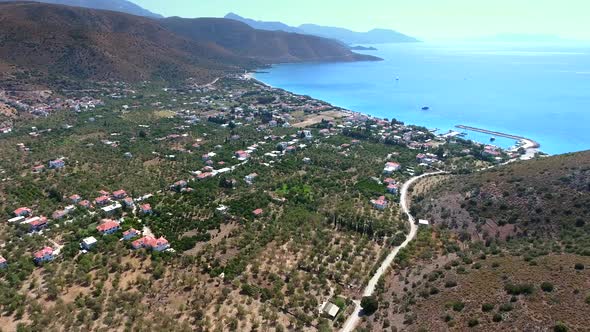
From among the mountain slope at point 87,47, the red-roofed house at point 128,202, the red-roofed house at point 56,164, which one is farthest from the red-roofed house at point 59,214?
the mountain slope at point 87,47

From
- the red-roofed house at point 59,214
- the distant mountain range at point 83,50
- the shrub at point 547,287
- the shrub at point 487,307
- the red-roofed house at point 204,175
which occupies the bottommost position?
the red-roofed house at point 59,214

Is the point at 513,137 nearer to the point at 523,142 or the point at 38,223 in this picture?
the point at 523,142

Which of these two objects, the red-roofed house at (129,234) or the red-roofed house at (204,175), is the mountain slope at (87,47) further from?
the red-roofed house at (129,234)

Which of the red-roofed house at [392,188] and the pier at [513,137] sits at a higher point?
the red-roofed house at [392,188]

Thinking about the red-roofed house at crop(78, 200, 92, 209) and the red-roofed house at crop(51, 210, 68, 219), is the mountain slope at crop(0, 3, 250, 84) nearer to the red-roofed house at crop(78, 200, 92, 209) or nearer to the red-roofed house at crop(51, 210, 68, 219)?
the red-roofed house at crop(78, 200, 92, 209)

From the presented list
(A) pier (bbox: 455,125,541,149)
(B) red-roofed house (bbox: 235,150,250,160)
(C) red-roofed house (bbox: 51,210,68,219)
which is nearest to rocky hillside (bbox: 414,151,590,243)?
(B) red-roofed house (bbox: 235,150,250,160)

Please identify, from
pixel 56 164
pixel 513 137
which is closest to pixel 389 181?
pixel 56 164

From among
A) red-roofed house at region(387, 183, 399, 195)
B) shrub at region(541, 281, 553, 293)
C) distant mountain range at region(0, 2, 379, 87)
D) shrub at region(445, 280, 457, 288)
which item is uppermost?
distant mountain range at region(0, 2, 379, 87)
